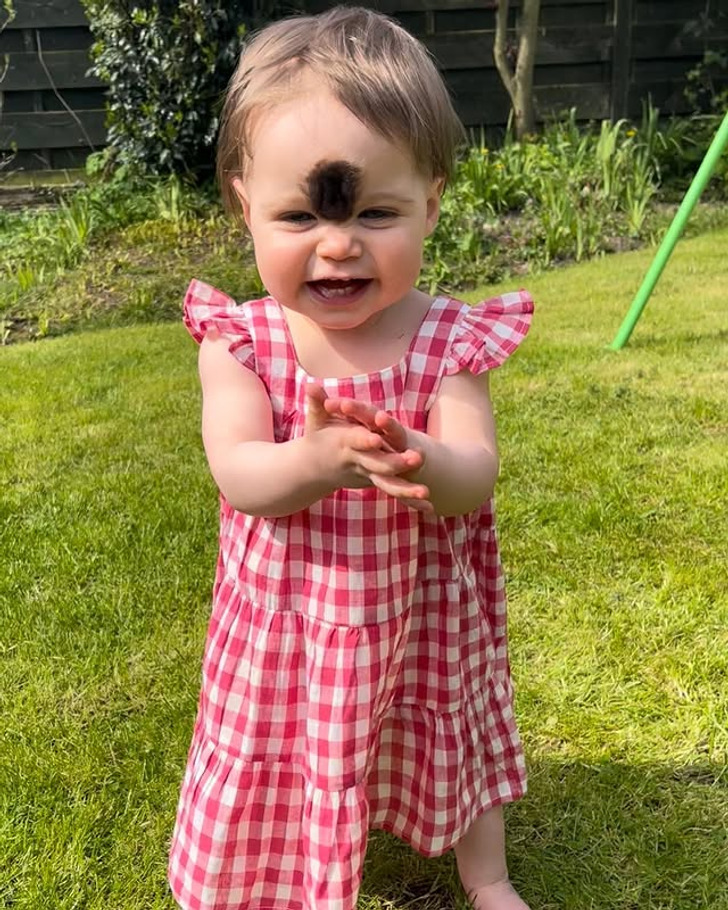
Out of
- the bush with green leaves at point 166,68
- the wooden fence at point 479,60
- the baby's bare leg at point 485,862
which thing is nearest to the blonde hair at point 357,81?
the baby's bare leg at point 485,862

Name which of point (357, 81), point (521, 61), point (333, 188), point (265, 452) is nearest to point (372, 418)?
point (265, 452)

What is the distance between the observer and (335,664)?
53.1 inches

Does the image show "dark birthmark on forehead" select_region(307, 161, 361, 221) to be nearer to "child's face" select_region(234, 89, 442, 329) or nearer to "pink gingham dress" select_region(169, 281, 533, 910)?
"child's face" select_region(234, 89, 442, 329)

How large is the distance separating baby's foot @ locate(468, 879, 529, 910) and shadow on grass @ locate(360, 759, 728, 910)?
0.04 m

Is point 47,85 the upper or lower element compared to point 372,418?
upper

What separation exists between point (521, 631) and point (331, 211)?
144 cm

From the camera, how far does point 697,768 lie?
192 cm

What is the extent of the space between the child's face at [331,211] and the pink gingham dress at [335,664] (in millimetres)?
115

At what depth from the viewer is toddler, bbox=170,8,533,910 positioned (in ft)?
3.87

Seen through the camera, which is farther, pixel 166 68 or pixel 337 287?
pixel 166 68

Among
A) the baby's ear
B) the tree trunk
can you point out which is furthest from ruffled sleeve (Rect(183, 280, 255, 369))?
the tree trunk

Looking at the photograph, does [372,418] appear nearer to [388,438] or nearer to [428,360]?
[388,438]

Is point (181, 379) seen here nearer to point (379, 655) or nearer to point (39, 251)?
point (39, 251)

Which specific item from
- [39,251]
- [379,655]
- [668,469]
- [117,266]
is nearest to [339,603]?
[379,655]
